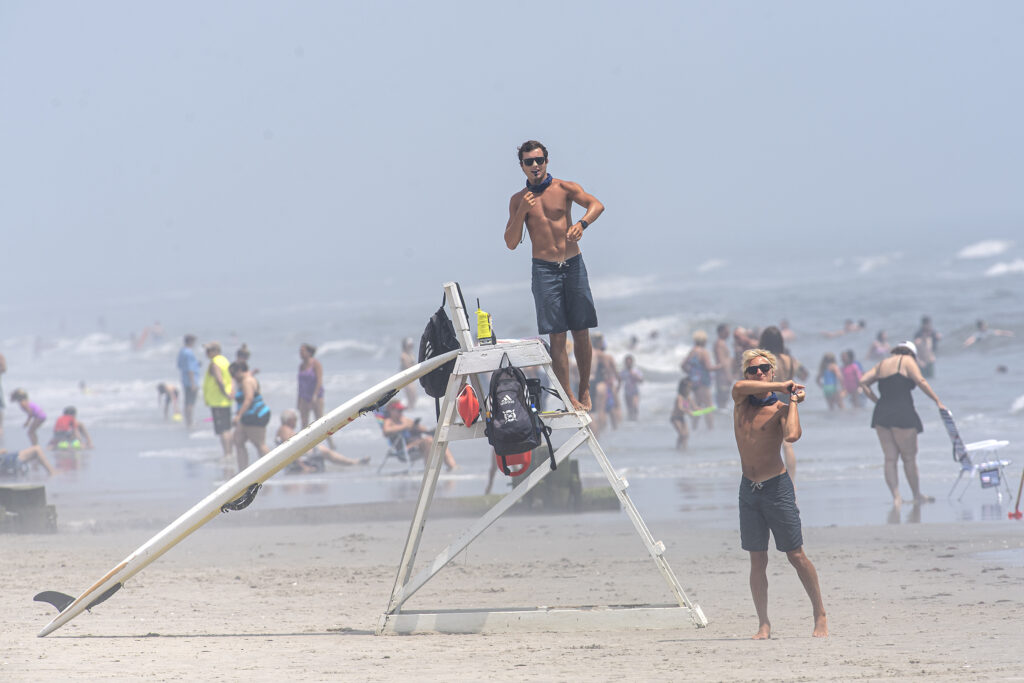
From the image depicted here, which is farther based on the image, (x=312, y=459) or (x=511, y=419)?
(x=312, y=459)

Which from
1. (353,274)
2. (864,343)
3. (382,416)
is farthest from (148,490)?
(353,274)

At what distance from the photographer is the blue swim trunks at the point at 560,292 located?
6.75m

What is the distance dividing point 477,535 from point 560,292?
1371mm

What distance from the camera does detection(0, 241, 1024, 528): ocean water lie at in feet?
45.3

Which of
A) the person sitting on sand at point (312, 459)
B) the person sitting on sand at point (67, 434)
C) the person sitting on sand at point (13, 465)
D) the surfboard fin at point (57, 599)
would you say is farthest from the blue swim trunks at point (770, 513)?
the person sitting on sand at point (67, 434)

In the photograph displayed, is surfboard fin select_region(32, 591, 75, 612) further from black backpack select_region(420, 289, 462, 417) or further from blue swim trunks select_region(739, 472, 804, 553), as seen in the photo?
blue swim trunks select_region(739, 472, 804, 553)

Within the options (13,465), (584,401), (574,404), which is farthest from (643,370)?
(574,404)

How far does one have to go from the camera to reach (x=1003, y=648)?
5.95 metres

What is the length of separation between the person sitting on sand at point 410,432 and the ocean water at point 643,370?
413 mm

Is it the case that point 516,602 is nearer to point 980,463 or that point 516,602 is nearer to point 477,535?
point 477,535

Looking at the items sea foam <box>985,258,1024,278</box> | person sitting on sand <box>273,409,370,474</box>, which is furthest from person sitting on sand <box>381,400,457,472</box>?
sea foam <box>985,258,1024,278</box>

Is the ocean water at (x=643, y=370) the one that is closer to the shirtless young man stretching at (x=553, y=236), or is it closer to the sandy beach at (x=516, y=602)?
the sandy beach at (x=516, y=602)

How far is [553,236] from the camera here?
6.70 meters

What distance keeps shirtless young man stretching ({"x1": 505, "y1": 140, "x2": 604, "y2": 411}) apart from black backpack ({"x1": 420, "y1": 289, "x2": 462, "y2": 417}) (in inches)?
18.8
